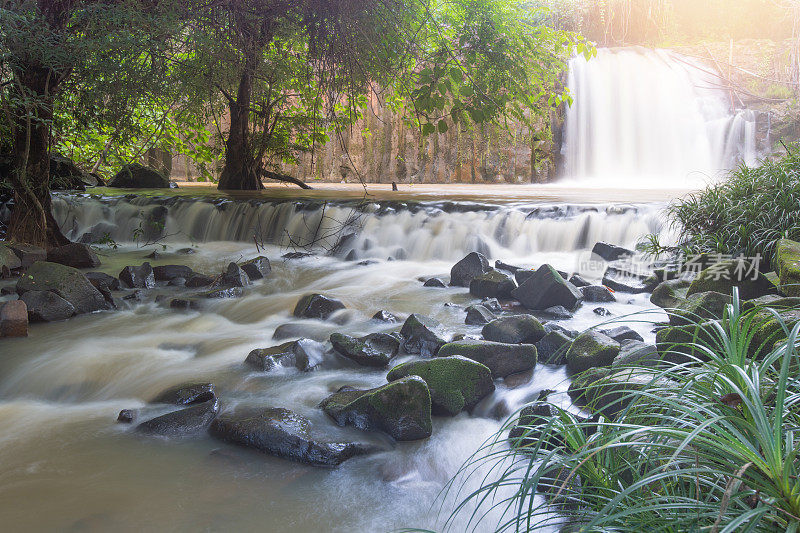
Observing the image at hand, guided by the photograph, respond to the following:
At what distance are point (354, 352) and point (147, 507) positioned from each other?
1.71 m

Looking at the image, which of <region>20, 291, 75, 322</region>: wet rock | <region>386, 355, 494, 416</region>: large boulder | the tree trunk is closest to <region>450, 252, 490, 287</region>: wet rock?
<region>386, 355, 494, 416</region>: large boulder

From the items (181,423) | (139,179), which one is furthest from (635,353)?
Result: (139,179)

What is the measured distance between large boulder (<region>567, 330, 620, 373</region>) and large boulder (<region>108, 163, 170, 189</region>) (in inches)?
493

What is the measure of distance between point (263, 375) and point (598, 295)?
3293mm

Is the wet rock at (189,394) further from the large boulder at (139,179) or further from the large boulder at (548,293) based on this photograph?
the large boulder at (139,179)

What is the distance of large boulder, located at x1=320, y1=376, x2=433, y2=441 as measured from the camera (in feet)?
9.32

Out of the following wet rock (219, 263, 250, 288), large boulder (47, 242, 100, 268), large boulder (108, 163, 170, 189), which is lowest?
wet rock (219, 263, 250, 288)

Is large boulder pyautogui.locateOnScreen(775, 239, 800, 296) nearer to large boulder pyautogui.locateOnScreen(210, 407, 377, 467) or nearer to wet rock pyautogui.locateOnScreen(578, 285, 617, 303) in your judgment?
wet rock pyautogui.locateOnScreen(578, 285, 617, 303)

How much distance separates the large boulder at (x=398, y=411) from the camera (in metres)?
2.84

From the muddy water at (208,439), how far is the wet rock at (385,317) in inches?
3.5

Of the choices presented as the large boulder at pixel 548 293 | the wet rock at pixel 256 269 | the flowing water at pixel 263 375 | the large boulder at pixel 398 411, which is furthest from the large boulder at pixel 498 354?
the wet rock at pixel 256 269

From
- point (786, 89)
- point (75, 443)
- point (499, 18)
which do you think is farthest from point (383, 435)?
point (786, 89)

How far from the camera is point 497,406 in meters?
3.18

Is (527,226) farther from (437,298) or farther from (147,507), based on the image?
(147,507)
